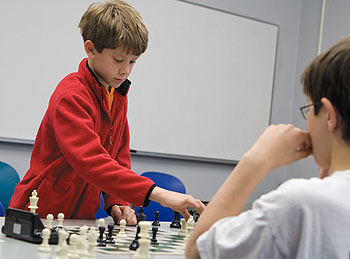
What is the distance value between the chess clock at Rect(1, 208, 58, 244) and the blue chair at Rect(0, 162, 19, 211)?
66.8 inches

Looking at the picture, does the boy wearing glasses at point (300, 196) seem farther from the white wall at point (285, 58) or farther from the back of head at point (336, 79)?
the white wall at point (285, 58)

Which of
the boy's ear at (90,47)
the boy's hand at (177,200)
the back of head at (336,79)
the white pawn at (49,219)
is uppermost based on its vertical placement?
the boy's ear at (90,47)

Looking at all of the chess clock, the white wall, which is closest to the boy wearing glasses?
the chess clock

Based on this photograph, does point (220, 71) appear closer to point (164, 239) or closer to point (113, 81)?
point (113, 81)

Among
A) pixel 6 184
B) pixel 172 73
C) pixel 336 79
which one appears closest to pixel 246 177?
pixel 336 79

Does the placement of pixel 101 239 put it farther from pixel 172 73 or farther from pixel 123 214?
pixel 172 73

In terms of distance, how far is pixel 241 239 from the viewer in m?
1.01

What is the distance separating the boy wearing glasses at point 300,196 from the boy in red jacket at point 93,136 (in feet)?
2.18

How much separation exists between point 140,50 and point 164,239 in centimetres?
77

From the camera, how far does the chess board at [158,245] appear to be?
1.48 metres

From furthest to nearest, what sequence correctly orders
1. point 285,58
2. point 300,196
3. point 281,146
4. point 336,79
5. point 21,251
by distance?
point 285,58
point 21,251
point 281,146
point 336,79
point 300,196

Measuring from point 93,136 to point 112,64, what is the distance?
1.21 feet

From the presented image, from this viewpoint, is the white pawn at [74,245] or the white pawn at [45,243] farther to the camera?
the white pawn at [45,243]

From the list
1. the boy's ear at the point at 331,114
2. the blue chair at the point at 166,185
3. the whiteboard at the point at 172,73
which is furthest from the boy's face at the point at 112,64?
the whiteboard at the point at 172,73
